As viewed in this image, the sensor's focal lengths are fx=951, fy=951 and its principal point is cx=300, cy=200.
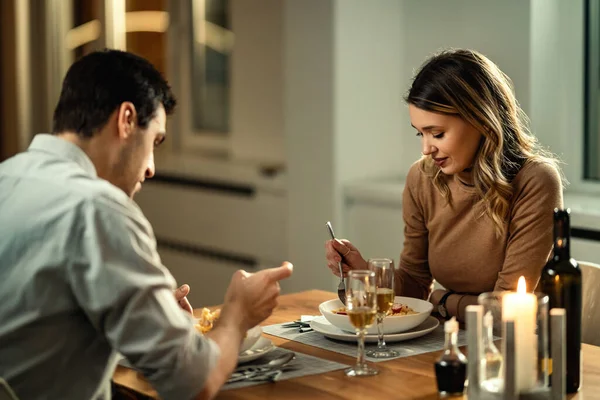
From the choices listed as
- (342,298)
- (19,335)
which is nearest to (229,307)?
(19,335)

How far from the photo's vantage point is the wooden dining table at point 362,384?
1.70 meters

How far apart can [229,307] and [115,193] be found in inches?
13.0

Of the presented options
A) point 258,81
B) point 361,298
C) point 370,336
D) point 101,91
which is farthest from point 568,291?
point 258,81

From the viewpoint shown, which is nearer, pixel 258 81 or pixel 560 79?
pixel 560 79

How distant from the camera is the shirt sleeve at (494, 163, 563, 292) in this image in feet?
7.52

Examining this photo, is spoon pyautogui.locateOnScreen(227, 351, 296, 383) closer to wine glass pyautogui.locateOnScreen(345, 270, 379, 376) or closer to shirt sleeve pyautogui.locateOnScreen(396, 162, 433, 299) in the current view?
wine glass pyautogui.locateOnScreen(345, 270, 379, 376)

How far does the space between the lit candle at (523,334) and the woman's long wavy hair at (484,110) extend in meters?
0.85

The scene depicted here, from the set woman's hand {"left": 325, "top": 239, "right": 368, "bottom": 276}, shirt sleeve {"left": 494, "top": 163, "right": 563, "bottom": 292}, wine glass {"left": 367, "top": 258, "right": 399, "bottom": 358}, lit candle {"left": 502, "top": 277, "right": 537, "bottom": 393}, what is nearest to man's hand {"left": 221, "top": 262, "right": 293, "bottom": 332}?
wine glass {"left": 367, "top": 258, "right": 399, "bottom": 358}

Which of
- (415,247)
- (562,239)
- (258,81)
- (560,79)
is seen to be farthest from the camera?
(258,81)

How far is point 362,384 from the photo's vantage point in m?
1.76

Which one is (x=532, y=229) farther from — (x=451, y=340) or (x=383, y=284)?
(x=451, y=340)

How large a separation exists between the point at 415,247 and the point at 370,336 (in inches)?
24.0

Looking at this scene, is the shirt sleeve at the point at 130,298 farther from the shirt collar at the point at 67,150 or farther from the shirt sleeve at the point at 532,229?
the shirt sleeve at the point at 532,229

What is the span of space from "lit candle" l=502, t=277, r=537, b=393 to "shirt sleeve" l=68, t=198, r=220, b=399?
527 mm
